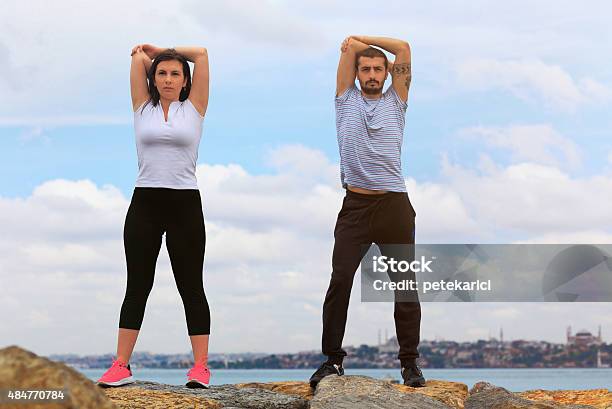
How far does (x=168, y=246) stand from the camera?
702 cm

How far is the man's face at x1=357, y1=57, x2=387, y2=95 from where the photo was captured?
744cm

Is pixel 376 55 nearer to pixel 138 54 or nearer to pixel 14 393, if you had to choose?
pixel 138 54

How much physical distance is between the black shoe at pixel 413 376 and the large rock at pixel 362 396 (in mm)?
223

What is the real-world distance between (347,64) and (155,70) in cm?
158

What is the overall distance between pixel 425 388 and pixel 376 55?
2.84 m

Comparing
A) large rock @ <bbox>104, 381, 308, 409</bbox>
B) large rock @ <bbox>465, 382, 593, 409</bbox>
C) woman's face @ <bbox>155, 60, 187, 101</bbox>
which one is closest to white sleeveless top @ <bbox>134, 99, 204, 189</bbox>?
woman's face @ <bbox>155, 60, 187, 101</bbox>

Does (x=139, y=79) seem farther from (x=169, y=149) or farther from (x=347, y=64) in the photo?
(x=347, y=64)

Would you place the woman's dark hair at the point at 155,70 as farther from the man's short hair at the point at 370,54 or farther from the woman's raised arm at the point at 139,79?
the man's short hair at the point at 370,54

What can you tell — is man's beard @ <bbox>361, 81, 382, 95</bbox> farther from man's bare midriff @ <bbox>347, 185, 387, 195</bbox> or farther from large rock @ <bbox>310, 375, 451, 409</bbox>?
large rock @ <bbox>310, 375, 451, 409</bbox>

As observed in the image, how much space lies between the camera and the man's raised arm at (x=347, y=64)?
24.6ft

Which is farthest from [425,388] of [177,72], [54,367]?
[54,367]

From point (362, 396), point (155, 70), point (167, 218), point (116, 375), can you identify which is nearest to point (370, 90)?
point (155, 70)

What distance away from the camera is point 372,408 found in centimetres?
691

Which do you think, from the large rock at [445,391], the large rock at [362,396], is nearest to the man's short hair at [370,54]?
the large rock at [362,396]
